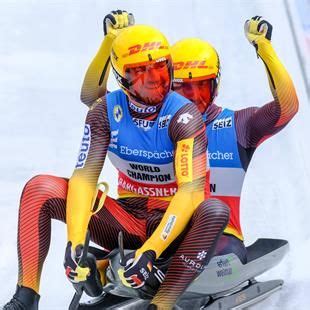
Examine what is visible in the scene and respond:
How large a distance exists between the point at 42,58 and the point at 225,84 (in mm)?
1654

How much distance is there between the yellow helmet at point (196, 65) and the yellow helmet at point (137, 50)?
54cm

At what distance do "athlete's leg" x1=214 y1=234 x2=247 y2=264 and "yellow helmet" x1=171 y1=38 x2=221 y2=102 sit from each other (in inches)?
29.1

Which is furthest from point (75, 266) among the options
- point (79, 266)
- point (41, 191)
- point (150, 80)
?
point (150, 80)

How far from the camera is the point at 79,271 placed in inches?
181

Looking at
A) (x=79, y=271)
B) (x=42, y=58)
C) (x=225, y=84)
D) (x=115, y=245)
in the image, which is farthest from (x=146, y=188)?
(x=42, y=58)

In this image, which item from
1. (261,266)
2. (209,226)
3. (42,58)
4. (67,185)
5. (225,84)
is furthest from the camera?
(42,58)

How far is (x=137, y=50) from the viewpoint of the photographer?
477 cm

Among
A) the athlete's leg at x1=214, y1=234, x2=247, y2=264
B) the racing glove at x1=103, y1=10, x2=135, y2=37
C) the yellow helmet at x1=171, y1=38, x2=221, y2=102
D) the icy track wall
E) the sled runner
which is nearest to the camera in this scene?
the sled runner

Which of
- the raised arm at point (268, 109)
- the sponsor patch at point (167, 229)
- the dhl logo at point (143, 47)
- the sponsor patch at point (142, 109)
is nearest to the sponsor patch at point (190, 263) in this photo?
the sponsor patch at point (167, 229)

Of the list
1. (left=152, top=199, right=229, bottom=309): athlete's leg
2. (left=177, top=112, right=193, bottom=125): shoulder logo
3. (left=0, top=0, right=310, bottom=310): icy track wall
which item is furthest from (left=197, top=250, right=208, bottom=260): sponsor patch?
(left=0, top=0, right=310, bottom=310): icy track wall

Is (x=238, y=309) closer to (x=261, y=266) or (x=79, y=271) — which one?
(x=261, y=266)

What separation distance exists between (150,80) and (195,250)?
0.82 metres

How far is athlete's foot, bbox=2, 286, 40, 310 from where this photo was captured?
462 cm

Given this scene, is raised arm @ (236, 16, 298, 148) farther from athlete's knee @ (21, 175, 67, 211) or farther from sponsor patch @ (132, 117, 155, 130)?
athlete's knee @ (21, 175, 67, 211)
